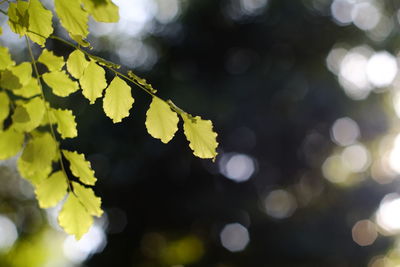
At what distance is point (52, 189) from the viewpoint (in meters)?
0.80

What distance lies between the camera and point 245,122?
7.06 m

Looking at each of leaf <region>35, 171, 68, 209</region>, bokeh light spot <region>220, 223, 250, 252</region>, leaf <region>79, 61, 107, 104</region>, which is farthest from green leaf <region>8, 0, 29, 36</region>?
bokeh light spot <region>220, 223, 250, 252</region>

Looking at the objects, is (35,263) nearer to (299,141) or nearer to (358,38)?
(299,141)

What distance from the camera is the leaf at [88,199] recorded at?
29.7 inches

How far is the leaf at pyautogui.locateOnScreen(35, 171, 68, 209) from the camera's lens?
2.60 ft

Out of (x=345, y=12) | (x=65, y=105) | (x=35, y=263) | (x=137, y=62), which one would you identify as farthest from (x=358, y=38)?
(x=35, y=263)

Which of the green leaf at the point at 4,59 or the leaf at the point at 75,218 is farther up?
the green leaf at the point at 4,59

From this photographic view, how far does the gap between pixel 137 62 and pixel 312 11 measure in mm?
2813

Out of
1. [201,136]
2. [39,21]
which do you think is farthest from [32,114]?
[201,136]

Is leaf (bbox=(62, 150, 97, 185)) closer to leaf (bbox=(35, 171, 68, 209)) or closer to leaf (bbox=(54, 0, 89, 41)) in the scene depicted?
leaf (bbox=(35, 171, 68, 209))

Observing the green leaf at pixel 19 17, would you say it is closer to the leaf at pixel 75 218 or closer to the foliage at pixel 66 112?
the foliage at pixel 66 112

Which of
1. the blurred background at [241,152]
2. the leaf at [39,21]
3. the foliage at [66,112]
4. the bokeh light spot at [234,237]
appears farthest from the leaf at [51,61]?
the bokeh light spot at [234,237]

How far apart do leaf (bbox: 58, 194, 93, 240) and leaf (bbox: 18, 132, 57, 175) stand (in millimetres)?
65

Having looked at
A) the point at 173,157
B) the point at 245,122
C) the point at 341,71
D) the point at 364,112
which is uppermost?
the point at 341,71
